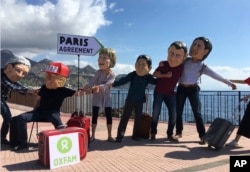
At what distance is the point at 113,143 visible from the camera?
639 cm

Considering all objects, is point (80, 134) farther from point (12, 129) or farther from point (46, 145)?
point (12, 129)

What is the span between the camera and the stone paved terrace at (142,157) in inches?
184

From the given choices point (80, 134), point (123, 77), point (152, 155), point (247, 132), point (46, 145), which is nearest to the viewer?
point (46, 145)

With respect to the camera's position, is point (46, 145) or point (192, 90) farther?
point (192, 90)

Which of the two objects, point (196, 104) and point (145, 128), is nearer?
point (196, 104)

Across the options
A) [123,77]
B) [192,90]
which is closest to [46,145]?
[123,77]

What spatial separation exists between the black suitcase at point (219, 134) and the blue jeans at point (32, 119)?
265 cm

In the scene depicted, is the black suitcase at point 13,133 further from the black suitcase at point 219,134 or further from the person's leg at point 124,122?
the black suitcase at point 219,134

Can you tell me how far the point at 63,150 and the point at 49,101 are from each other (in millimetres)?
1247

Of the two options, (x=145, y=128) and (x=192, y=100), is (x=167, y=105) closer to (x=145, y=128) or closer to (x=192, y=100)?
(x=192, y=100)

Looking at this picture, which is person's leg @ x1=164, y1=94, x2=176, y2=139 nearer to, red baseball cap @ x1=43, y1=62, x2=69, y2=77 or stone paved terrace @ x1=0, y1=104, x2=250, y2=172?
stone paved terrace @ x1=0, y1=104, x2=250, y2=172

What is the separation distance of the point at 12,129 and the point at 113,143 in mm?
1850

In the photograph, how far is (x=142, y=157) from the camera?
17.5 ft

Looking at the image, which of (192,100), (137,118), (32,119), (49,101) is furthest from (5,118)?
(192,100)
